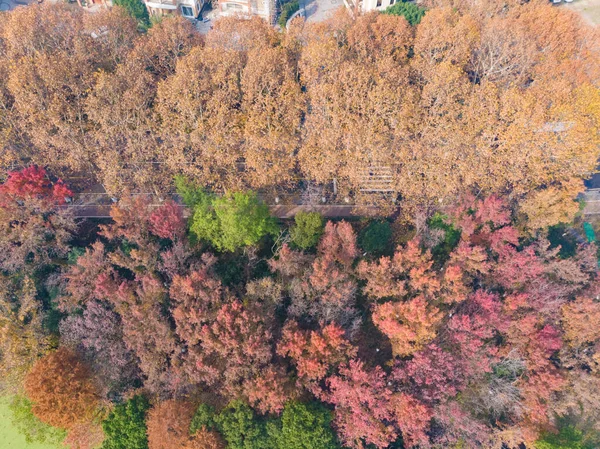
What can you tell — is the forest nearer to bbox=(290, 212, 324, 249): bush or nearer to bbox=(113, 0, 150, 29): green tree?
bbox=(290, 212, 324, 249): bush

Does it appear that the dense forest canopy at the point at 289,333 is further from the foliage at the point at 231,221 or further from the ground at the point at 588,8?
the ground at the point at 588,8

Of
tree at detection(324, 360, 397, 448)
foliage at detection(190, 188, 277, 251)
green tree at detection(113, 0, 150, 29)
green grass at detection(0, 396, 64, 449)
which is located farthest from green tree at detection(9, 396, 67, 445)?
green tree at detection(113, 0, 150, 29)

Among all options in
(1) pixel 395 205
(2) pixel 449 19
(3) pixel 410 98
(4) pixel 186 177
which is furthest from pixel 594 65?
(4) pixel 186 177

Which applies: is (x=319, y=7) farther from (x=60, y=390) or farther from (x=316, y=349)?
(x=60, y=390)

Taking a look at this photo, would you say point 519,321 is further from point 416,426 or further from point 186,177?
point 186,177

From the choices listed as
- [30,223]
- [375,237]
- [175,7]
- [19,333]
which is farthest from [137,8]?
[375,237]

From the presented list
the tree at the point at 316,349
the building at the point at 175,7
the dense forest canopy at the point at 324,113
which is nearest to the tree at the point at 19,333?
the dense forest canopy at the point at 324,113

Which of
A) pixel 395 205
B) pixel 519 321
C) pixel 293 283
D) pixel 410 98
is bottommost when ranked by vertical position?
pixel 519 321
